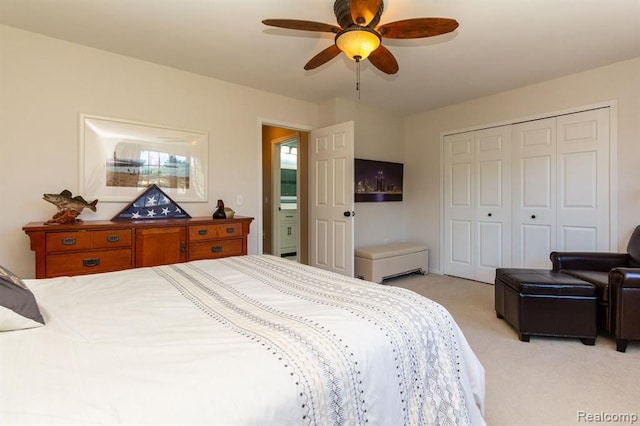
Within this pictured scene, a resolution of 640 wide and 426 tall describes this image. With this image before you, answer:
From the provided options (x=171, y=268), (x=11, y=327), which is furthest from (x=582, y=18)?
(x=11, y=327)

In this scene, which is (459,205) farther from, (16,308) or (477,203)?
(16,308)

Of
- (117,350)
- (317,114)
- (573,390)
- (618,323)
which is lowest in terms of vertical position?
(573,390)

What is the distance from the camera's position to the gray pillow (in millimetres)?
912

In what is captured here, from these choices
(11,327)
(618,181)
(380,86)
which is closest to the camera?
(11,327)

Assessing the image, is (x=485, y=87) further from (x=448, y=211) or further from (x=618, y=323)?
(x=618, y=323)

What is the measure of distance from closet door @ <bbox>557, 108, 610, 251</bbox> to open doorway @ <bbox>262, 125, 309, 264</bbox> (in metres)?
3.23

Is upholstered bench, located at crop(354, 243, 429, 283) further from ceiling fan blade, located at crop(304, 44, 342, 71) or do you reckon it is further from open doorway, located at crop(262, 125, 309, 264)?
ceiling fan blade, located at crop(304, 44, 342, 71)

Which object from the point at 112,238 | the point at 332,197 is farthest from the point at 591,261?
the point at 112,238

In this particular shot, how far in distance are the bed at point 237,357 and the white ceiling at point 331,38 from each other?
200cm

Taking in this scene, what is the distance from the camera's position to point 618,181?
3201 millimetres

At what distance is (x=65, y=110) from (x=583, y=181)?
5262mm

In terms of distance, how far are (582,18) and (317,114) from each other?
292cm

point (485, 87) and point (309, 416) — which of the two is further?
point (485, 87)

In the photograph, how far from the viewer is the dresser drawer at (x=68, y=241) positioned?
2197 millimetres
